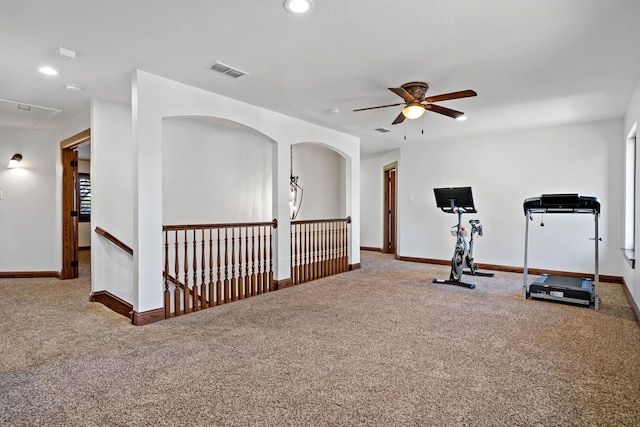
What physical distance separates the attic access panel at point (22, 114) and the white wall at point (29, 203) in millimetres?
367

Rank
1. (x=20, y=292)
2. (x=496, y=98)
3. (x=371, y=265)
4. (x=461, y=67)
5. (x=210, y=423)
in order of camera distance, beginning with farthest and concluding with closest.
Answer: (x=371, y=265) → (x=20, y=292) → (x=496, y=98) → (x=461, y=67) → (x=210, y=423)

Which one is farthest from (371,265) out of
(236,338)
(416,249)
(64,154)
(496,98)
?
(64,154)

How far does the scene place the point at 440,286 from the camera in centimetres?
497

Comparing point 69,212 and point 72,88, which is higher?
point 72,88

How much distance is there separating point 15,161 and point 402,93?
6028mm

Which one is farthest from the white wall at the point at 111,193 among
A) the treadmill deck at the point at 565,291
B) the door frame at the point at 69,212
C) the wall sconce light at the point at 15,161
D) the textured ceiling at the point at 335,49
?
the treadmill deck at the point at 565,291

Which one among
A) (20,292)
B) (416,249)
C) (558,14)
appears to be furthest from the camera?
(416,249)

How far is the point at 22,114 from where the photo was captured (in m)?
4.94

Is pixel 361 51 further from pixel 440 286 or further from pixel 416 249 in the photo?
pixel 416 249

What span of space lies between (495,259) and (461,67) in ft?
13.3

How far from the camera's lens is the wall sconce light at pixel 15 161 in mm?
5730

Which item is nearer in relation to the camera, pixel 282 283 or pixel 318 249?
pixel 282 283

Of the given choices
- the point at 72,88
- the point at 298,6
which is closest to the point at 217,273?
the point at 72,88

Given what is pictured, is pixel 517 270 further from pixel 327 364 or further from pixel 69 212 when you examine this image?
pixel 69 212
